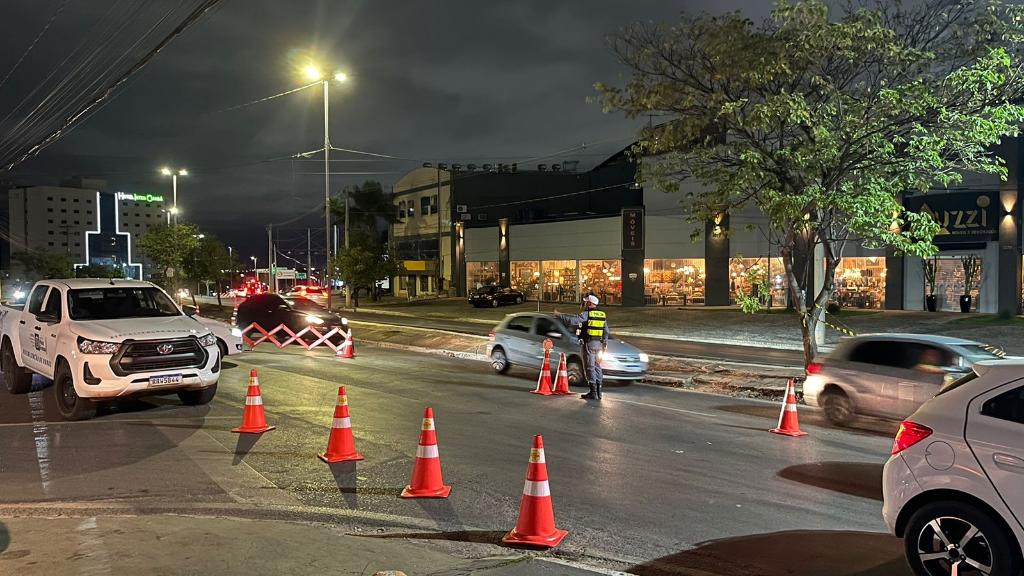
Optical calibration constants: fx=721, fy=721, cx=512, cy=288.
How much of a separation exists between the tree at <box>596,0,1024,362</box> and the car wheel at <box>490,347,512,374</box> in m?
5.39

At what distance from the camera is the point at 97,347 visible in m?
9.60

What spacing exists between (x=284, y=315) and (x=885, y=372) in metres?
16.9

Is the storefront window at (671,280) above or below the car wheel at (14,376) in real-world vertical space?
above

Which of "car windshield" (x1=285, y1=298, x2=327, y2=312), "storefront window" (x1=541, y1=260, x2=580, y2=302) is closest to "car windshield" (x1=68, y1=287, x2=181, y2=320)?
"car windshield" (x1=285, y1=298, x2=327, y2=312)

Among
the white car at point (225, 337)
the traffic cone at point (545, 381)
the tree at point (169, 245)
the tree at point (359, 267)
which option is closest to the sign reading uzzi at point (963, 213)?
the traffic cone at point (545, 381)

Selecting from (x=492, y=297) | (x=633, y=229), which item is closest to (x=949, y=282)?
(x=633, y=229)

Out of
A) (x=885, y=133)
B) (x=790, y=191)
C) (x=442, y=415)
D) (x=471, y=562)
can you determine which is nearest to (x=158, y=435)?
(x=442, y=415)

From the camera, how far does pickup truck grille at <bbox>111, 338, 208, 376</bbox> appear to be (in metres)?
9.63

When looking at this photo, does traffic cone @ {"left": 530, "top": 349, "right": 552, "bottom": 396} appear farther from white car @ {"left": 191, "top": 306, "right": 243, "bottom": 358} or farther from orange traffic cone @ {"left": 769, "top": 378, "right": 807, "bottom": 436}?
white car @ {"left": 191, "top": 306, "right": 243, "bottom": 358}

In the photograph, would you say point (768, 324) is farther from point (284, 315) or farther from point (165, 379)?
point (165, 379)

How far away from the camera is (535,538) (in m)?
5.66

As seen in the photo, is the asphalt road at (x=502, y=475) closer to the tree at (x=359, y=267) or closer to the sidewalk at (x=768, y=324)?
the sidewalk at (x=768, y=324)

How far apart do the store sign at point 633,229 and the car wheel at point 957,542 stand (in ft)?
126

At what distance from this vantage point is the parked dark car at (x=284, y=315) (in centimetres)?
2158
